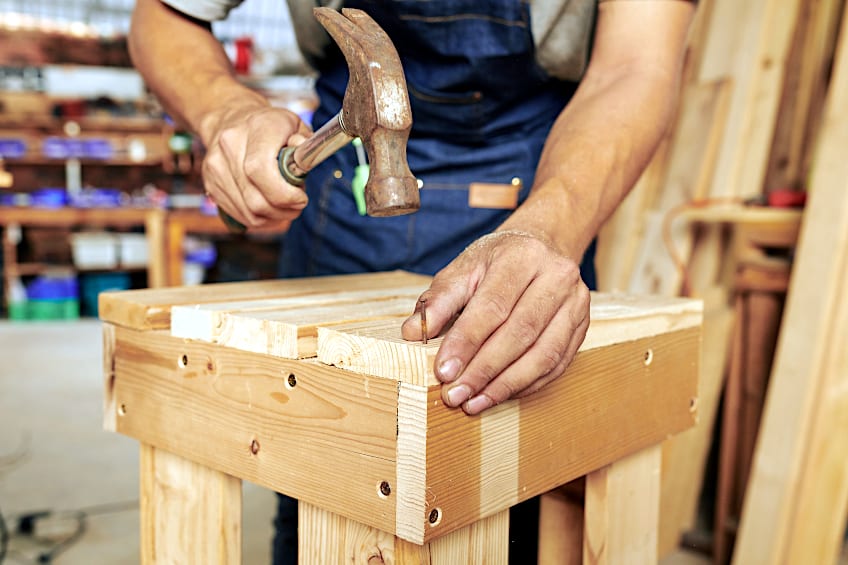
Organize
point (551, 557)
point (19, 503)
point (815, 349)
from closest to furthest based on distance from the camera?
point (551, 557) → point (815, 349) → point (19, 503)

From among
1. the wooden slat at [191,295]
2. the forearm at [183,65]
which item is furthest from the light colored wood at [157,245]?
the wooden slat at [191,295]

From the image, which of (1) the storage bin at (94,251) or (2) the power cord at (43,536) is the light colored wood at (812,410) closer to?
(2) the power cord at (43,536)

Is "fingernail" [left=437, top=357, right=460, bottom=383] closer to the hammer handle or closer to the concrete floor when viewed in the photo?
the hammer handle

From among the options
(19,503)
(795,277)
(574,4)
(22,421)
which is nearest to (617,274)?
(795,277)

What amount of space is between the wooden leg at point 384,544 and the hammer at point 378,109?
30 cm

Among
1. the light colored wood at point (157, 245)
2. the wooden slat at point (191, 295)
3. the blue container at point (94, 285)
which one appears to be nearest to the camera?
the wooden slat at point (191, 295)

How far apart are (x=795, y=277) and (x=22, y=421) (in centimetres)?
335

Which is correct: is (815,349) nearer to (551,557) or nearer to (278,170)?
(551,557)

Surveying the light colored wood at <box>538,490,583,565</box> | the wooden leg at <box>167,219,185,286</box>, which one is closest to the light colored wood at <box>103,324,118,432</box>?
the light colored wood at <box>538,490,583,565</box>

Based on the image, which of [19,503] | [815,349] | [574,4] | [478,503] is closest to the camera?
[478,503]

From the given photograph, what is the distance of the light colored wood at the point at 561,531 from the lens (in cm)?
103

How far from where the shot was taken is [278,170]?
0.93 metres

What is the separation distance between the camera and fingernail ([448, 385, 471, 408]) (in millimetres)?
652

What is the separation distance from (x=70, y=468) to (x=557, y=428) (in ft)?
9.52
